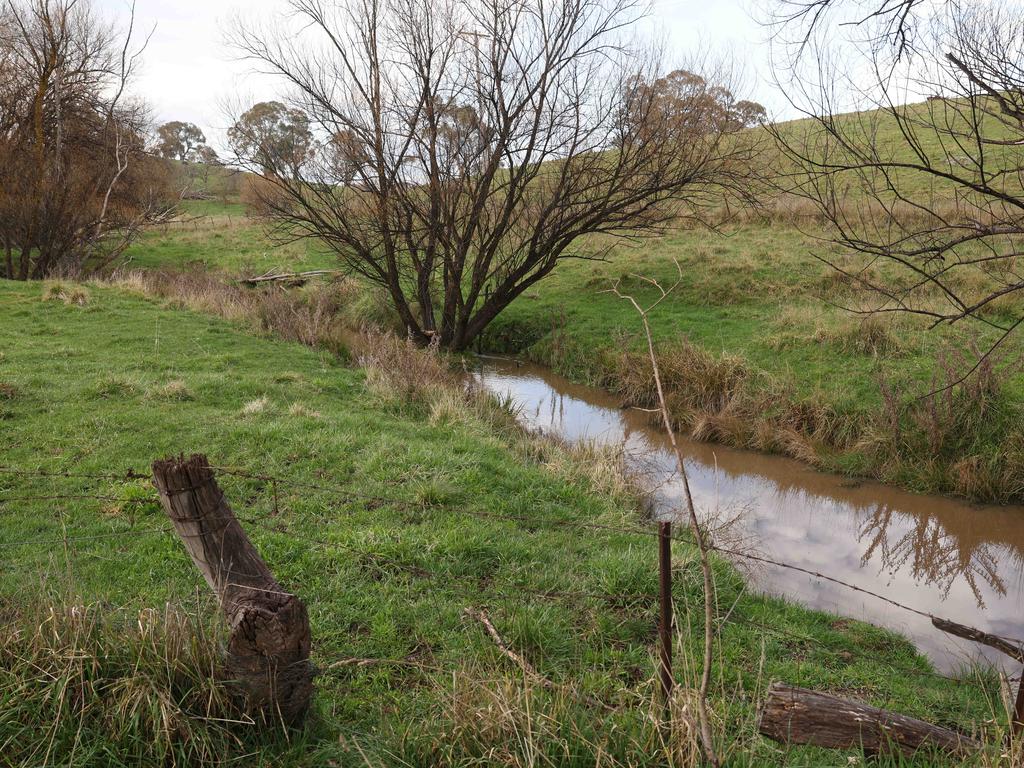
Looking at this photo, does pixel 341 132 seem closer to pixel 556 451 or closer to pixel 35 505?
pixel 556 451

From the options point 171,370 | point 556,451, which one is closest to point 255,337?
point 171,370

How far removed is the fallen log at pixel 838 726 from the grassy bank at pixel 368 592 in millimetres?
93

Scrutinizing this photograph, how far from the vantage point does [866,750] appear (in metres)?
3.19

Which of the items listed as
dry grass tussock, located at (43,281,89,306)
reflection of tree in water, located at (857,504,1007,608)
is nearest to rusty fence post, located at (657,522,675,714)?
reflection of tree in water, located at (857,504,1007,608)

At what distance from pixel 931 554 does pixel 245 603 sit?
768cm

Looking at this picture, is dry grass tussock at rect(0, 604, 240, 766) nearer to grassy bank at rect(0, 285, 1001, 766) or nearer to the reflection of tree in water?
grassy bank at rect(0, 285, 1001, 766)

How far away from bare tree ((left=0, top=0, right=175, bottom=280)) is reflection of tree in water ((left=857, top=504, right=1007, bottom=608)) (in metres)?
21.6

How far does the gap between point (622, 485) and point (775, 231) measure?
16.2 meters

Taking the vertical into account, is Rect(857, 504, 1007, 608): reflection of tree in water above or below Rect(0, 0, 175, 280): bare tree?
below

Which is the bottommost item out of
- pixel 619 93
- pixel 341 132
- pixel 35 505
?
pixel 35 505

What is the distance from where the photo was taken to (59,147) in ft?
68.9

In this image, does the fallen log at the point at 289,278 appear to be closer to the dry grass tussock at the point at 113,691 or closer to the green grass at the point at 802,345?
the green grass at the point at 802,345

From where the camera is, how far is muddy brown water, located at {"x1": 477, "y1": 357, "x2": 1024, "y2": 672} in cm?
650

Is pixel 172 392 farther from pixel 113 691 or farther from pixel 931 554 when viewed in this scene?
pixel 931 554
